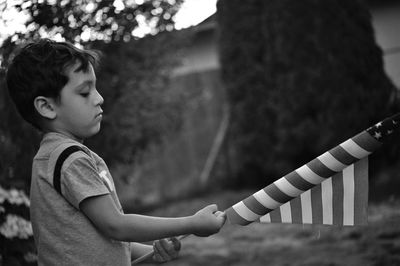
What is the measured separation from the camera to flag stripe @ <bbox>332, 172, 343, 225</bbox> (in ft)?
7.81

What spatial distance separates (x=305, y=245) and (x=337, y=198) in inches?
113

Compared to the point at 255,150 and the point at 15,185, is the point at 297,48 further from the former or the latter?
the point at 15,185

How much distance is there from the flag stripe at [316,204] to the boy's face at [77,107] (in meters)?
0.85

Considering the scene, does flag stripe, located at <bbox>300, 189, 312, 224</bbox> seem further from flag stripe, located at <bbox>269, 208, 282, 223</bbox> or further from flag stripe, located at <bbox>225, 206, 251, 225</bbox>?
flag stripe, located at <bbox>225, 206, 251, 225</bbox>

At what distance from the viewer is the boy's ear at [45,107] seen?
85.7 inches

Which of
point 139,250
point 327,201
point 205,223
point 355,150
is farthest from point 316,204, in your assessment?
point 139,250

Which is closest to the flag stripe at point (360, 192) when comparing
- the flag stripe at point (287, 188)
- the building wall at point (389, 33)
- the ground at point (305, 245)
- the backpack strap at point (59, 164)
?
the flag stripe at point (287, 188)

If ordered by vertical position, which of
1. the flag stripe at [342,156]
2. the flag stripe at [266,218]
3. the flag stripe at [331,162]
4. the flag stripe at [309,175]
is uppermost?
the flag stripe at [342,156]

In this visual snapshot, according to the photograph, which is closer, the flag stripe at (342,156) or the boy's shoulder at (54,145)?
the boy's shoulder at (54,145)

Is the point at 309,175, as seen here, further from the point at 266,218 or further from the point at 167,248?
the point at 167,248

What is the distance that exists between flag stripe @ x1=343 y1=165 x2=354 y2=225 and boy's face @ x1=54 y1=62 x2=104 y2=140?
943mm

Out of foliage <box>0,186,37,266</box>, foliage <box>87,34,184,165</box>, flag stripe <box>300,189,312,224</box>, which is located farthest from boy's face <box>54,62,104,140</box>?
foliage <box>87,34,184,165</box>

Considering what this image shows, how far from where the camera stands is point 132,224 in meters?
2.05

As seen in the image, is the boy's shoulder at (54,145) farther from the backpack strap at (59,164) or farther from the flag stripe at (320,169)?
the flag stripe at (320,169)
